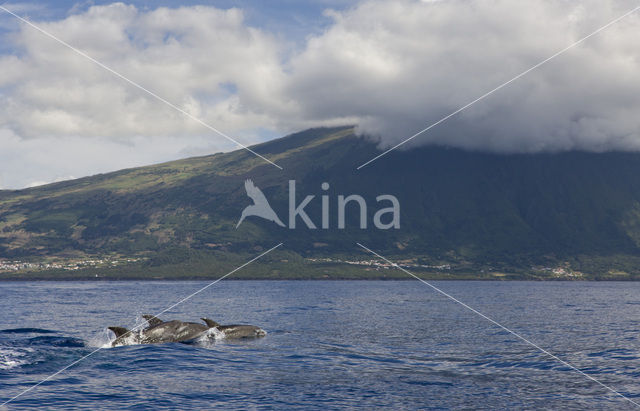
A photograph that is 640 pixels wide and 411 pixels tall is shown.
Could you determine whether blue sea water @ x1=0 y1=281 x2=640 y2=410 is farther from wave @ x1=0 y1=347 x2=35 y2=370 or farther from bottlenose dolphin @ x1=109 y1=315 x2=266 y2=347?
bottlenose dolphin @ x1=109 y1=315 x2=266 y2=347

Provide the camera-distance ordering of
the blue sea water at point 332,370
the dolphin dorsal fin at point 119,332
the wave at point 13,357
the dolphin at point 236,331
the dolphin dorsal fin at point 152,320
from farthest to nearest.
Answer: the dolphin at point 236,331 < the dolphin dorsal fin at point 152,320 < the dolphin dorsal fin at point 119,332 < the wave at point 13,357 < the blue sea water at point 332,370

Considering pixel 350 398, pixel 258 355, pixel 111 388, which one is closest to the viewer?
pixel 350 398

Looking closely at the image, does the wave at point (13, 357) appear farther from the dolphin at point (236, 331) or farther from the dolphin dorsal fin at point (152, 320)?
the dolphin at point (236, 331)

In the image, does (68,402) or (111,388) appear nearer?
(68,402)

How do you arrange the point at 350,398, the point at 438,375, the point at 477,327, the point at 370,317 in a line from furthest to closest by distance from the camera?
1. the point at 370,317
2. the point at 477,327
3. the point at 438,375
4. the point at 350,398

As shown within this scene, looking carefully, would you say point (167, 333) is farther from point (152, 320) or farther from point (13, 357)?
point (13, 357)

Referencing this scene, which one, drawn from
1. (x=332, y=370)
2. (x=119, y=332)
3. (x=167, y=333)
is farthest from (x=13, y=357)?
(x=332, y=370)

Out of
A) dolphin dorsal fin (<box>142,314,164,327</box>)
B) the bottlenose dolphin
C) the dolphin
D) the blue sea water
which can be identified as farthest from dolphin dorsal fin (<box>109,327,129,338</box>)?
the dolphin

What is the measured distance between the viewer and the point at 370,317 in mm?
75562

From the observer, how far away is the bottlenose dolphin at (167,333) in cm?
4456

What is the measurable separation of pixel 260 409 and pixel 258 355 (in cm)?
1499

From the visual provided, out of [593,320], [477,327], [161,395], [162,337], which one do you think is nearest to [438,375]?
[161,395]

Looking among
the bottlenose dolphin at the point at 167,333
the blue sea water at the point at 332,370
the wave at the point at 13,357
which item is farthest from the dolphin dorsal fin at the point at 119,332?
the wave at the point at 13,357

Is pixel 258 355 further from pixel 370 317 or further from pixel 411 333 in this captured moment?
pixel 370 317
